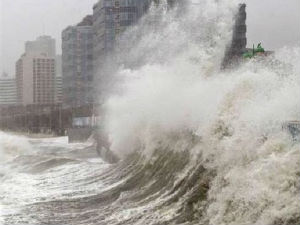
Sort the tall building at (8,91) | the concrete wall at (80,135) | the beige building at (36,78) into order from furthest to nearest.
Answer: the tall building at (8,91), the beige building at (36,78), the concrete wall at (80,135)

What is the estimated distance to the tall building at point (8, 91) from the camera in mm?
134000

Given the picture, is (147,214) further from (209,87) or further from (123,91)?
(123,91)

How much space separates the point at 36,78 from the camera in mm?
121875

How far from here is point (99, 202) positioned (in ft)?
45.8

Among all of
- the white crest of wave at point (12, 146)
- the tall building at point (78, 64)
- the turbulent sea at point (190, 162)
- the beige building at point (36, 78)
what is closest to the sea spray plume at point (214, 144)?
the turbulent sea at point (190, 162)

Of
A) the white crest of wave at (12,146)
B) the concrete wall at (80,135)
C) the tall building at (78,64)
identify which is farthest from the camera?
the tall building at (78,64)

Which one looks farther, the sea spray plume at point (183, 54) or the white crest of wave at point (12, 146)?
the white crest of wave at point (12, 146)

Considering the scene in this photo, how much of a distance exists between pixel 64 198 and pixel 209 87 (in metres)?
5.03

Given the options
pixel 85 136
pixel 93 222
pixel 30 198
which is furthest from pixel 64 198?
pixel 85 136

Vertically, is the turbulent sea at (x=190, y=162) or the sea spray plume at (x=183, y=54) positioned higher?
the sea spray plume at (x=183, y=54)

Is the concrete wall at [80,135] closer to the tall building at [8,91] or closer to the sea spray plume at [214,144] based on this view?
the sea spray plume at [214,144]

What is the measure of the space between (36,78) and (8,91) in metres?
18.1

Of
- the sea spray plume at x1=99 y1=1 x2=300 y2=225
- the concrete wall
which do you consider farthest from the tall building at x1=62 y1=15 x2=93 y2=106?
the sea spray plume at x1=99 y1=1 x2=300 y2=225

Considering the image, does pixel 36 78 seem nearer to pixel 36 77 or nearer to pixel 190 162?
pixel 36 77
